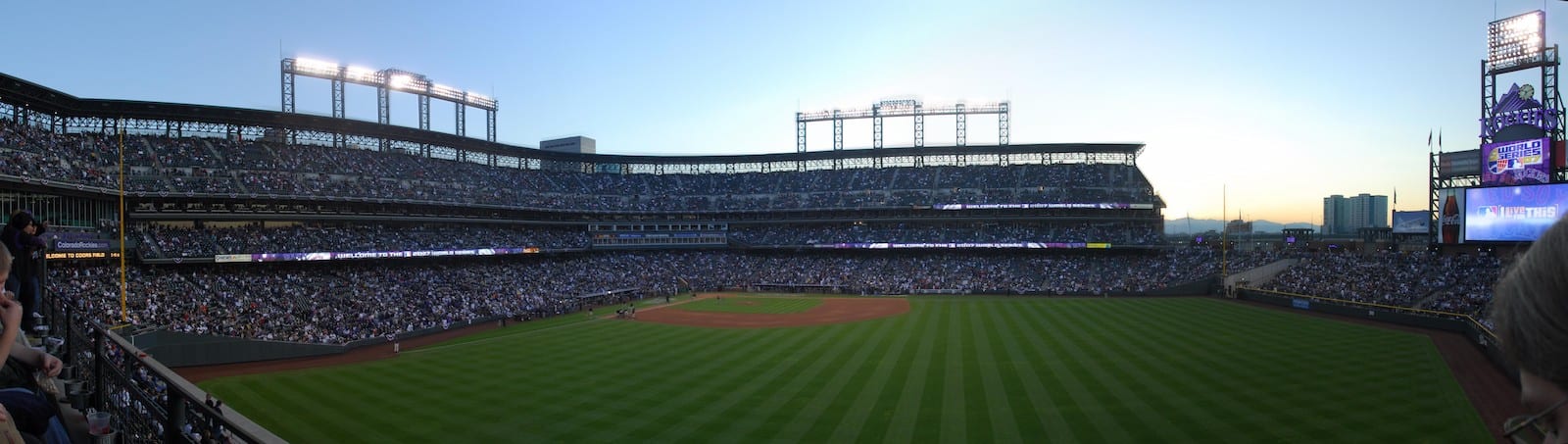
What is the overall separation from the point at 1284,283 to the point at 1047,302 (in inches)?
648

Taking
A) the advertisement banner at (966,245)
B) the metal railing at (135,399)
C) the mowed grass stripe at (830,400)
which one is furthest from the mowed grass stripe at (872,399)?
the advertisement banner at (966,245)

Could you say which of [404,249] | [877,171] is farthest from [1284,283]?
[404,249]

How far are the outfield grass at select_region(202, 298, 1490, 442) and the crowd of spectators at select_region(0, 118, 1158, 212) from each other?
23806 mm

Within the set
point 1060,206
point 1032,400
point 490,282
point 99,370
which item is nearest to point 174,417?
point 99,370

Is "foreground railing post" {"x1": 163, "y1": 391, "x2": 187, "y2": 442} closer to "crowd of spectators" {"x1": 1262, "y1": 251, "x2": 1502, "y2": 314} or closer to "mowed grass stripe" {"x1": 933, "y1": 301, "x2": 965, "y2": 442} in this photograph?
"mowed grass stripe" {"x1": 933, "y1": 301, "x2": 965, "y2": 442}

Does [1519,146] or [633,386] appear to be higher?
[1519,146]

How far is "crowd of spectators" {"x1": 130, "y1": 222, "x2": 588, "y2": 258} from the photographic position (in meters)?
39.1

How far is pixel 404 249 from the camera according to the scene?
48750mm

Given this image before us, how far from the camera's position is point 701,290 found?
64500 mm

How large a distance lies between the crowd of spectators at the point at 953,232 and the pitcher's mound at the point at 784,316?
2168cm

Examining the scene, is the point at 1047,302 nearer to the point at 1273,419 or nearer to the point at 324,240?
the point at 1273,419

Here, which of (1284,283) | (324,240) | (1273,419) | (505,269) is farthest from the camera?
(505,269)

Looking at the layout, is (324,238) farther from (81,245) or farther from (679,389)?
(679,389)

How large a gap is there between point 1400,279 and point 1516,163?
890 cm
